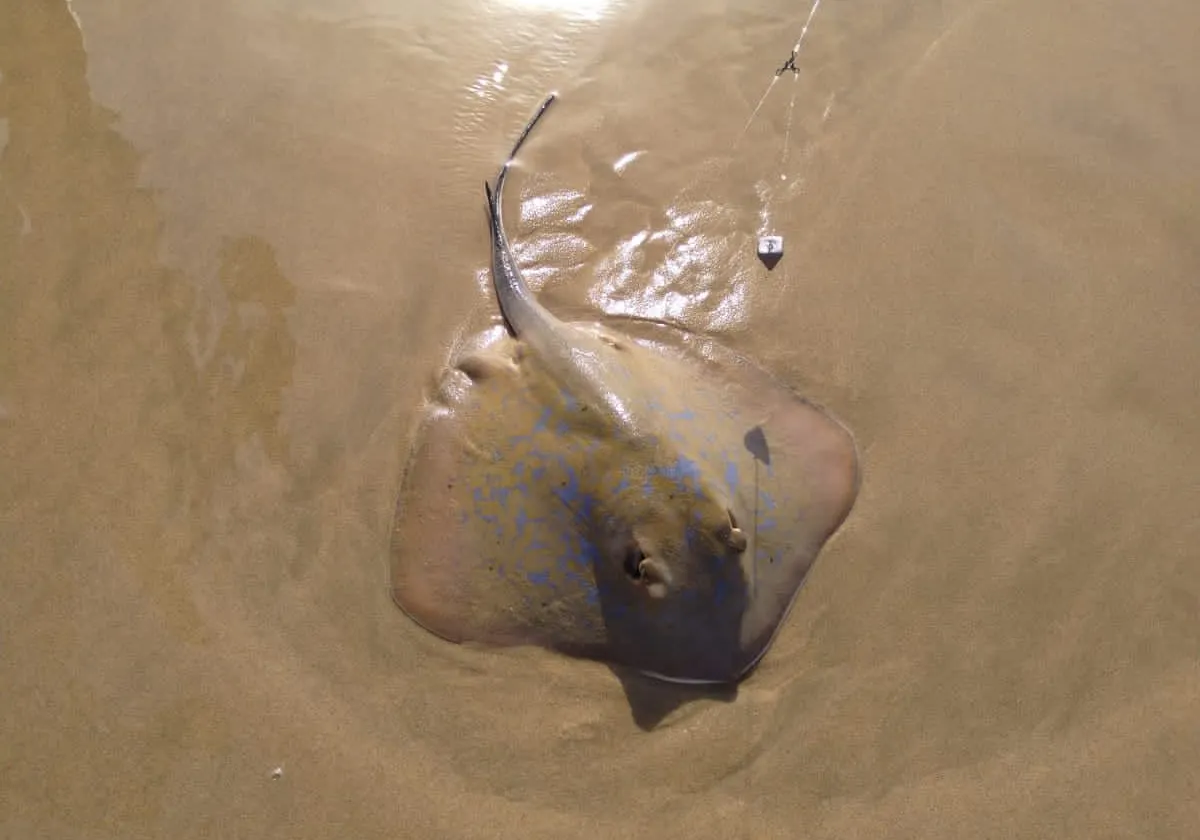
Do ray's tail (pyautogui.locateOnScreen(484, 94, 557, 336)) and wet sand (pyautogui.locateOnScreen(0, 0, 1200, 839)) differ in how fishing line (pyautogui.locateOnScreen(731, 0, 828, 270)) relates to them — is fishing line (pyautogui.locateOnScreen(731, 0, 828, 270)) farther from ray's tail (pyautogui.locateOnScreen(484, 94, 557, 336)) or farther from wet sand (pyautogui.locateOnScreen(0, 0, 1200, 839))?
ray's tail (pyautogui.locateOnScreen(484, 94, 557, 336))

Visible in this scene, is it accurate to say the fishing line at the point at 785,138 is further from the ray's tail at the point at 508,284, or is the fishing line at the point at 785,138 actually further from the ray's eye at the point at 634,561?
the ray's eye at the point at 634,561

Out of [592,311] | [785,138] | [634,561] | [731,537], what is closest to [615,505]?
[634,561]

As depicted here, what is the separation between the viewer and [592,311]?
16.3 feet

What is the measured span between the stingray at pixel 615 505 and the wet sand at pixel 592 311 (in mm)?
216

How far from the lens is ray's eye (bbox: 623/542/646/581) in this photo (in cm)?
347

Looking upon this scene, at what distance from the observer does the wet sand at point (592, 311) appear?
3.74 meters

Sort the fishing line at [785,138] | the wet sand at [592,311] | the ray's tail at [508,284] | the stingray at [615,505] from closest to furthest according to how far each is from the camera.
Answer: the stingray at [615,505]
the wet sand at [592,311]
the ray's tail at [508,284]
the fishing line at [785,138]

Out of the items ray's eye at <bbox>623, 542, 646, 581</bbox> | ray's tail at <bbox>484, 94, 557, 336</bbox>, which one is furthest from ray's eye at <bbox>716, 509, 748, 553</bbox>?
ray's tail at <bbox>484, 94, 557, 336</bbox>

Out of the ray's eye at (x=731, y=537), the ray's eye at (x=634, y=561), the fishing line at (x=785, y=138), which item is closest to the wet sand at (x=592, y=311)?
the fishing line at (x=785, y=138)

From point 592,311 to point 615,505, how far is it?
1.72 metres

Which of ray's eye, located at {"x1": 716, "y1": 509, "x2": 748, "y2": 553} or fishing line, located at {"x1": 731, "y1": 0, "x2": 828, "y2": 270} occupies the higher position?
fishing line, located at {"x1": 731, "y1": 0, "x2": 828, "y2": 270}

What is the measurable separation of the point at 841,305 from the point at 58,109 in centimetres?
546

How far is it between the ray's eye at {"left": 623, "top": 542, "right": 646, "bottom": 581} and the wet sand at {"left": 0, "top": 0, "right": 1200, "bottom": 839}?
58cm

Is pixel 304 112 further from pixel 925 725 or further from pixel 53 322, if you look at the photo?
pixel 925 725
